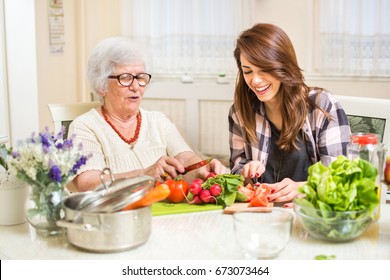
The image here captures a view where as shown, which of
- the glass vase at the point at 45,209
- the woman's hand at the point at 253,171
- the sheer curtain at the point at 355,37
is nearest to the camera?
the glass vase at the point at 45,209

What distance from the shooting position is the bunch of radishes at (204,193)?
5.30 ft

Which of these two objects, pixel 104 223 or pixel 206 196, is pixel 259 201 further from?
pixel 104 223

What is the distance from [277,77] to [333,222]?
79cm

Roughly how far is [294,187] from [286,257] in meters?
0.46

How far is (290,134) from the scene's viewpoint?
2025mm

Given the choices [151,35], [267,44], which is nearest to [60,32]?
[151,35]

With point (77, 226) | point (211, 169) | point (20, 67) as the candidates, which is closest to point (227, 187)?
point (211, 169)

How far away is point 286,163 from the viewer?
2094 mm

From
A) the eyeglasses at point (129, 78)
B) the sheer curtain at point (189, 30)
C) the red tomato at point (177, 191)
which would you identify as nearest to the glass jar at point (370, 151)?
the red tomato at point (177, 191)

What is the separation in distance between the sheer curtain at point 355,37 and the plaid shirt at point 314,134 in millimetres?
1453

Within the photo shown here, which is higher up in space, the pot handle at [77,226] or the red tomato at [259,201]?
the pot handle at [77,226]

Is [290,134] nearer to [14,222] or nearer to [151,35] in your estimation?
[14,222]

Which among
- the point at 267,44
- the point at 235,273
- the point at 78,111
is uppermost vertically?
the point at 267,44

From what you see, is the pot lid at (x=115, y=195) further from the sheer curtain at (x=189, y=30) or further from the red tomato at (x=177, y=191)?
the sheer curtain at (x=189, y=30)
